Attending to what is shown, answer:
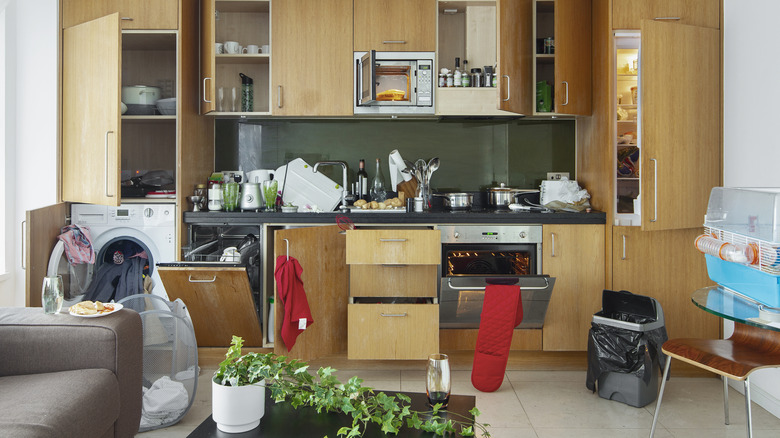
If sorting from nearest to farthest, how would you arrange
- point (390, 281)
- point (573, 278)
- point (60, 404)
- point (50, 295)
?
1. point (60, 404)
2. point (50, 295)
3. point (390, 281)
4. point (573, 278)

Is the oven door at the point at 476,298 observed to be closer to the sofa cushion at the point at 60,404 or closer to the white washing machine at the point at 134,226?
the white washing machine at the point at 134,226

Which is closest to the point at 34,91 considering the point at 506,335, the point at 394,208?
the point at 394,208

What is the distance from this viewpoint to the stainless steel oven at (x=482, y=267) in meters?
3.38

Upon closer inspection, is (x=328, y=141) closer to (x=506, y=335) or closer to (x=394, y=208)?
(x=394, y=208)

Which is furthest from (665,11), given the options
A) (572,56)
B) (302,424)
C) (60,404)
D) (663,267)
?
(60,404)

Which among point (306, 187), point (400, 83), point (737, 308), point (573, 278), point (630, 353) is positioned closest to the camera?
point (737, 308)

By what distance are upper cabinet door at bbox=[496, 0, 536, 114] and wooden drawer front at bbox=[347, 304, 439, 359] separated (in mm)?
1219

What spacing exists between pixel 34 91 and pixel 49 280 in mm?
1770

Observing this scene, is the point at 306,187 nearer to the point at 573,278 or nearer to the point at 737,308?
the point at 573,278

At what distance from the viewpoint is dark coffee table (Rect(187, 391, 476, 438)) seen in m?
1.67

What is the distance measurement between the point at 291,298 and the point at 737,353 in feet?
6.33

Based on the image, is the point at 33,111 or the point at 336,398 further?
the point at 33,111

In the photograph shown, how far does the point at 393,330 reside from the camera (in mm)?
3332

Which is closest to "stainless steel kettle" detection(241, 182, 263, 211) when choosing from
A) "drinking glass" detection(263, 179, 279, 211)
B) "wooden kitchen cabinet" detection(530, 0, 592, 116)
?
"drinking glass" detection(263, 179, 279, 211)
